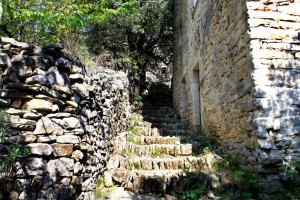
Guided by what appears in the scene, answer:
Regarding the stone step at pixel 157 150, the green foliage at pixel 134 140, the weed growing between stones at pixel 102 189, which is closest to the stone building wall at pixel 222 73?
the stone step at pixel 157 150

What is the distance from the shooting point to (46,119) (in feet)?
10.3

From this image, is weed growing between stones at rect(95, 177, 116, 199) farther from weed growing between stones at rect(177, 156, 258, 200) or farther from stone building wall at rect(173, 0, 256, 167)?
stone building wall at rect(173, 0, 256, 167)

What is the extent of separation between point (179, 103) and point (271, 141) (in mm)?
5821

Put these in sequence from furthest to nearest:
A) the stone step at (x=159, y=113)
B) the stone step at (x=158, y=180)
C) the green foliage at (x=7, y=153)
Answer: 1. the stone step at (x=159, y=113)
2. the stone step at (x=158, y=180)
3. the green foliage at (x=7, y=153)

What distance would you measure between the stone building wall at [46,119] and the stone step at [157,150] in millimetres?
1721

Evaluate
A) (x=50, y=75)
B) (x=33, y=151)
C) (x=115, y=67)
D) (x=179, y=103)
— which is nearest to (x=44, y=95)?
(x=50, y=75)

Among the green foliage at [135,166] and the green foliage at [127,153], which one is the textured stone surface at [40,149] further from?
the green foliage at [127,153]

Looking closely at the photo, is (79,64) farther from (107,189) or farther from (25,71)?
(107,189)

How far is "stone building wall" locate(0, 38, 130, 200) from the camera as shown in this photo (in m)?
2.94

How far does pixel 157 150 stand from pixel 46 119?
103 inches

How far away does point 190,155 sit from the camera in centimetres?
534

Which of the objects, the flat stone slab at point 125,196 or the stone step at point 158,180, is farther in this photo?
the stone step at point 158,180

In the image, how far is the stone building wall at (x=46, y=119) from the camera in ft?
9.64

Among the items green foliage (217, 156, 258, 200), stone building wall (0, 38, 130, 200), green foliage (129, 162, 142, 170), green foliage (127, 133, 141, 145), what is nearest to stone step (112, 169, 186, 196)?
green foliage (129, 162, 142, 170)
